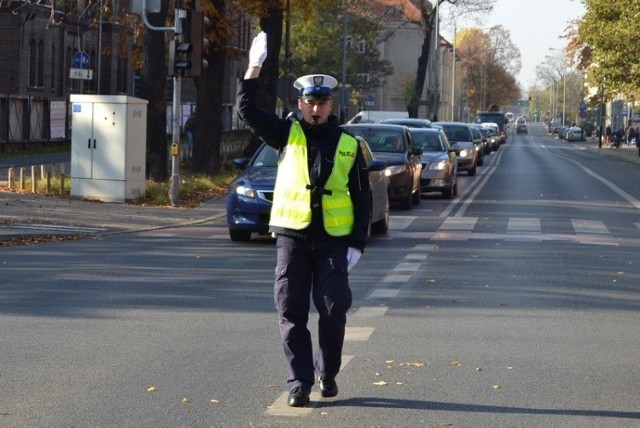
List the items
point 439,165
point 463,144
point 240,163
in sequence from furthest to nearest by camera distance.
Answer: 1. point 463,144
2. point 439,165
3. point 240,163

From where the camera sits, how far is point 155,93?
2748cm

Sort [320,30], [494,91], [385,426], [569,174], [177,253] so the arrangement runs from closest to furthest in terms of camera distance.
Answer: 1. [385,426]
2. [177,253]
3. [569,174]
4. [320,30]
5. [494,91]

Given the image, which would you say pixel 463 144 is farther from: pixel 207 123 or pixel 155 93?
pixel 155 93

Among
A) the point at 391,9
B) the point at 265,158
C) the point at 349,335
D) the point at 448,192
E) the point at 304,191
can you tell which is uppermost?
the point at 391,9

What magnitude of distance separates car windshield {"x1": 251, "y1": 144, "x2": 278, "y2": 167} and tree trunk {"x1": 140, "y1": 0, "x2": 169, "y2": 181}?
838cm

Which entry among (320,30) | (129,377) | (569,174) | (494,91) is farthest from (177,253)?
(494,91)

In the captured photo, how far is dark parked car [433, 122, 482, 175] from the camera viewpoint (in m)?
42.0

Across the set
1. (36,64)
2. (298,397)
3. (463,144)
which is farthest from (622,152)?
(298,397)

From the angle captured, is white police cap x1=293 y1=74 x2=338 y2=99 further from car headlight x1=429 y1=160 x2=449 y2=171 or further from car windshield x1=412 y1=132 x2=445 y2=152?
car windshield x1=412 y1=132 x2=445 y2=152

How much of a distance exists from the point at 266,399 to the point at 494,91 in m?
167

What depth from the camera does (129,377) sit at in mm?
8086

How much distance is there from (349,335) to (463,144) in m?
33.0

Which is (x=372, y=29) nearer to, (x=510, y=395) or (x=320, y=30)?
(x=320, y=30)

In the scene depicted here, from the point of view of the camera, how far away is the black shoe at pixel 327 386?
7.45m
